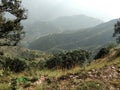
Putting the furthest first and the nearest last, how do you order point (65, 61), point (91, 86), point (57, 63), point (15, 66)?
point (15, 66) → point (65, 61) → point (57, 63) → point (91, 86)

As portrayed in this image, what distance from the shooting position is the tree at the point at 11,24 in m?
36.5

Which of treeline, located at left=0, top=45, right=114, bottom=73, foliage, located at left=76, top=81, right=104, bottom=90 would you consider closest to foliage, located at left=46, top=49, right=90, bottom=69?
treeline, located at left=0, top=45, right=114, bottom=73

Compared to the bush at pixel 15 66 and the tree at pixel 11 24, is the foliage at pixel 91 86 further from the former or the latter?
the tree at pixel 11 24

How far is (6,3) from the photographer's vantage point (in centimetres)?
3647

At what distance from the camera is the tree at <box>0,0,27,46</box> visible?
120ft

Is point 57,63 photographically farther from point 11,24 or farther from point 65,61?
point 11,24

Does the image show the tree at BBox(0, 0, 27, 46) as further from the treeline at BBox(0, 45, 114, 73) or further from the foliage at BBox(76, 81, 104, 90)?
the foliage at BBox(76, 81, 104, 90)

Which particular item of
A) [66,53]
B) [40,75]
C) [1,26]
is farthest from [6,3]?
[40,75]

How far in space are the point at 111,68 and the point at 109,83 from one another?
2.10 m

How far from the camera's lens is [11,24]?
3722cm

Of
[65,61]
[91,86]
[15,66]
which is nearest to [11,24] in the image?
[15,66]

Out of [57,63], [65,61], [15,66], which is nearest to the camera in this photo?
[57,63]

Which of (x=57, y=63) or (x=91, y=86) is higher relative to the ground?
(x=91, y=86)

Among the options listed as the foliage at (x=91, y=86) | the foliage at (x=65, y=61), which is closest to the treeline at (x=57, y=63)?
the foliage at (x=65, y=61)
